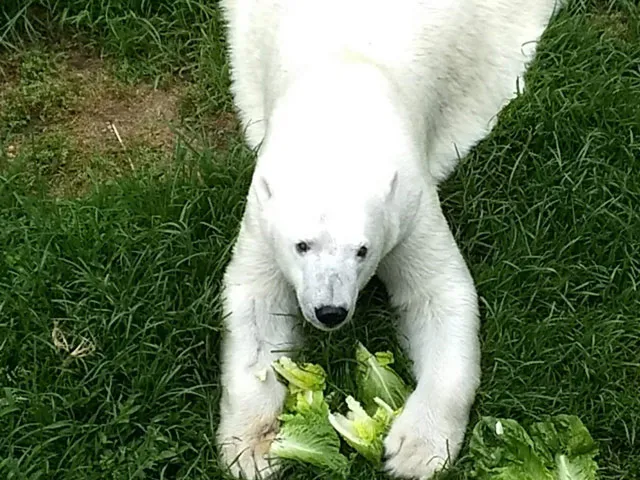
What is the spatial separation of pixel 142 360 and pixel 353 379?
600mm

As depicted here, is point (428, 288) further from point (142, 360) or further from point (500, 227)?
point (142, 360)

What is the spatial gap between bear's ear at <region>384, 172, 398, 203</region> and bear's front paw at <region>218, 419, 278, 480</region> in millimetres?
699

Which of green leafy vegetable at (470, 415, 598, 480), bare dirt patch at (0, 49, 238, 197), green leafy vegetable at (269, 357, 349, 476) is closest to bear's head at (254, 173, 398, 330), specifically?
green leafy vegetable at (269, 357, 349, 476)

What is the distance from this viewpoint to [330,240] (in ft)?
10.5

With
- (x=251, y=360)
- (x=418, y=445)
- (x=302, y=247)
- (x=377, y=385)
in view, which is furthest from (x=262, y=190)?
(x=418, y=445)

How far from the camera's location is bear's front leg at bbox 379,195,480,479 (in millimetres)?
3391

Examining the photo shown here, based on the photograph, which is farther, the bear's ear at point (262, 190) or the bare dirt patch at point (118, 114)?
the bare dirt patch at point (118, 114)

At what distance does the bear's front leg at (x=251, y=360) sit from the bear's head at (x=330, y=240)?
1.12 ft

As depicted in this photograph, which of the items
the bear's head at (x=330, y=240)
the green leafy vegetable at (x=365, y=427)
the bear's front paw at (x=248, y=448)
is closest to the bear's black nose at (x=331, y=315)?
the bear's head at (x=330, y=240)

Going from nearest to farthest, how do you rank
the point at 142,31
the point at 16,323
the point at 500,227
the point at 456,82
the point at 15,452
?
the point at 15,452 < the point at 16,323 < the point at 500,227 < the point at 456,82 < the point at 142,31

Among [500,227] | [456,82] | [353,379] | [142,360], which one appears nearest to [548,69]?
[456,82]

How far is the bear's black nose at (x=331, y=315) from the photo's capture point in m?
3.22

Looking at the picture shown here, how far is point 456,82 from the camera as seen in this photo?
172 inches

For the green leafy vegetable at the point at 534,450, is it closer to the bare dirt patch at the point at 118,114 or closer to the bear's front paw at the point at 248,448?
the bear's front paw at the point at 248,448
